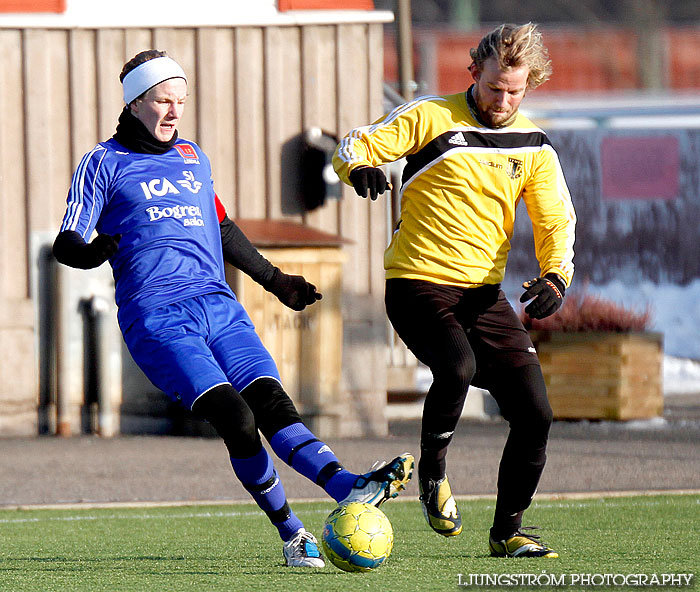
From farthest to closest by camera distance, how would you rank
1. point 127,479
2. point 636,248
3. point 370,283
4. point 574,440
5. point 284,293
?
point 636,248 → point 370,283 → point 574,440 → point 127,479 → point 284,293

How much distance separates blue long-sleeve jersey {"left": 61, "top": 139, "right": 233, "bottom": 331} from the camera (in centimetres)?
616

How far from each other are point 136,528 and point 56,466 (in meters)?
3.48

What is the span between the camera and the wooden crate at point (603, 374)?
14.5m

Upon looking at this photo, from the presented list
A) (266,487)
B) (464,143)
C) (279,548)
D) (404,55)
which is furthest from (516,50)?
(404,55)

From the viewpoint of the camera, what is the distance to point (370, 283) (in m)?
14.2

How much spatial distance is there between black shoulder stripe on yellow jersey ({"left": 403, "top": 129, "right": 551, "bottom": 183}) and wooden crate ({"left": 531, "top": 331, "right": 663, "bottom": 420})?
814 cm

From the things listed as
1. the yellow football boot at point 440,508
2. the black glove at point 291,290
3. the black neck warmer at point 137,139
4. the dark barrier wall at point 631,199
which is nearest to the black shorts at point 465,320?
the black glove at point 291,290

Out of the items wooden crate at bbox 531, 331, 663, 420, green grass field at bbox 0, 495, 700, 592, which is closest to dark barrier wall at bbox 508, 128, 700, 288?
wooden crate at bbox 531, 331, 663, 420

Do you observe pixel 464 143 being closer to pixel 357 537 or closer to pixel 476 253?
pixel 476 253

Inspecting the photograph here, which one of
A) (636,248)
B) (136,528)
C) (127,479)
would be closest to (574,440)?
(127,479)

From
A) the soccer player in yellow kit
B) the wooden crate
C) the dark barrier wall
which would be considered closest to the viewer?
the soccer player in yellow kit

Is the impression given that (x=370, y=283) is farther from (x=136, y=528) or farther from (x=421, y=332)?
(x=421, y=332)

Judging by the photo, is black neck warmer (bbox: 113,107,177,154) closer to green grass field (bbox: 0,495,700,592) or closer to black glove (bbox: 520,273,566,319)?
black glove (bbox: 520,273,566,319)

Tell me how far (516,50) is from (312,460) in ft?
6.01
